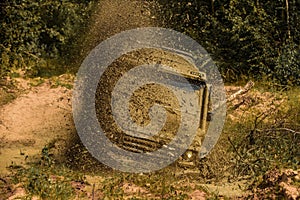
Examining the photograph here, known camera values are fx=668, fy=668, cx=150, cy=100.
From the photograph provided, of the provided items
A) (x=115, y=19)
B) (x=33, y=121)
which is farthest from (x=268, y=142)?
(x=115, y=19)

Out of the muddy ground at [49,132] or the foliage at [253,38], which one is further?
the foliage at [253,38]

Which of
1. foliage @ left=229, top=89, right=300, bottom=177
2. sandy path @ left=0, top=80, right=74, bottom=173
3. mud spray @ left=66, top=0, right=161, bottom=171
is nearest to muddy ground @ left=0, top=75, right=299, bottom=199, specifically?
sandy path @ left=0, top=80, right=74, bottom=173

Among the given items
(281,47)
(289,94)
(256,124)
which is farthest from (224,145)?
(281,47)

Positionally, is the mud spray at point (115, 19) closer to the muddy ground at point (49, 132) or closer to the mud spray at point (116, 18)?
the mud spray at point (116, 18)

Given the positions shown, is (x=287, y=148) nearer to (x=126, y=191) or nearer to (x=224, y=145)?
(x=224, y=145)

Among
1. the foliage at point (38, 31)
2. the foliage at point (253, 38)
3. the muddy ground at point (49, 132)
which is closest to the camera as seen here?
the muddy ground at point (49, 132)

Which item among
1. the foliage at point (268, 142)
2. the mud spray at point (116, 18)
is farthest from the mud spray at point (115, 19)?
the foliage at point (268, 142)
